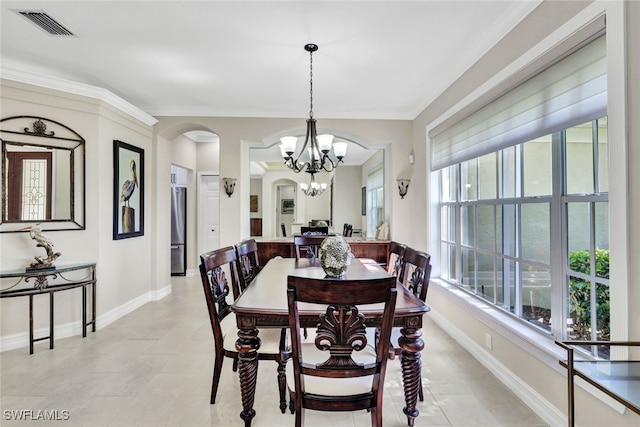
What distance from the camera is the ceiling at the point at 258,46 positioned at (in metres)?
2.25

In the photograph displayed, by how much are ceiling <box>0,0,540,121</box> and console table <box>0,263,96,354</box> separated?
72.0 inches

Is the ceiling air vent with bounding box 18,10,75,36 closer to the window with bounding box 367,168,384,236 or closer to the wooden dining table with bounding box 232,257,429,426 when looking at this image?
the wooden dining table with bounding box 232,257,429,426

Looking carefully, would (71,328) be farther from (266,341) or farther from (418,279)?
(418,279)

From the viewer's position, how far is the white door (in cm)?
619

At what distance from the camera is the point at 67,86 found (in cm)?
321

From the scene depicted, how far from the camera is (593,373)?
3.80ft

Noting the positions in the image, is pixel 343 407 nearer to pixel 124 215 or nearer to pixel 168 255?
pixel 124 215

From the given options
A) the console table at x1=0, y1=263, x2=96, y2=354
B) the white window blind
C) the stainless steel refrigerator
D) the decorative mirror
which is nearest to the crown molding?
the decorative mirror

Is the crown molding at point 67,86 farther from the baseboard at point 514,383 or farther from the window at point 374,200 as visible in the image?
the window at point 374,200

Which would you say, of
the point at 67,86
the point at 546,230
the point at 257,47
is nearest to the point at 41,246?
the point at 67,86

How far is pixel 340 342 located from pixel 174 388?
1.60 m

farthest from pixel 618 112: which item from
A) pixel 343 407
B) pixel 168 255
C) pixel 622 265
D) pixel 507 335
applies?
pixel 168 255

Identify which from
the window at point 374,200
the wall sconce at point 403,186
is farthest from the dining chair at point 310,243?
the window at point 374,200

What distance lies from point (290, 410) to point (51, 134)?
3.39 m
